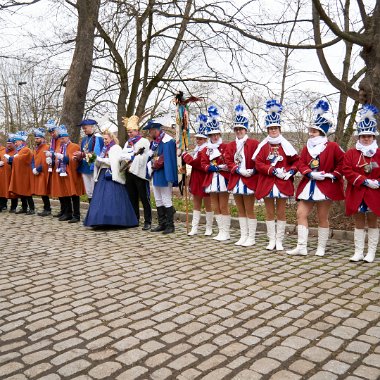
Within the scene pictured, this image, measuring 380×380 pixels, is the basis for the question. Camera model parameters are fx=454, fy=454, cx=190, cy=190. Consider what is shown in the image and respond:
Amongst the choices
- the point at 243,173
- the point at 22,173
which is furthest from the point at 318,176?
the point at 22,173

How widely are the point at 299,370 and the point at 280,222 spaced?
3.75 m

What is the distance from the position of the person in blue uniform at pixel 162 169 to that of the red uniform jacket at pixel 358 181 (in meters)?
3.01

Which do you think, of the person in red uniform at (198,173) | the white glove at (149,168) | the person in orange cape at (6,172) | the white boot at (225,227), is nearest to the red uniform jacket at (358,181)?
the white boot at (225,227)

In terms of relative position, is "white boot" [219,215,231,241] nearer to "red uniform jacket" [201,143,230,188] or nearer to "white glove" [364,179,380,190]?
"red uniform jacket" [201,143,230,188]

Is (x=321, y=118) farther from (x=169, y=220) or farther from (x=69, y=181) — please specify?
(x=69, y=181)

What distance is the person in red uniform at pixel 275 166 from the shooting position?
254 inches

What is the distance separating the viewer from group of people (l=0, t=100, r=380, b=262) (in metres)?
5.94

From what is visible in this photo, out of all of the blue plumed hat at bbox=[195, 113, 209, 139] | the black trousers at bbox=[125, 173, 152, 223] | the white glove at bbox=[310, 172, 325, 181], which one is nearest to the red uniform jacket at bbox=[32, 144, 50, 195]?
the black trousers at bbox=[125, 173, 152, 223]

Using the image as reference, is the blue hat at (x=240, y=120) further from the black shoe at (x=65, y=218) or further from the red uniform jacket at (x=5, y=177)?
the red uniform jacket at (x=5, y=177)

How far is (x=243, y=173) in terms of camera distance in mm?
→ 6812

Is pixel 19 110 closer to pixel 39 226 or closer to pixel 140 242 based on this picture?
pixel 39 226

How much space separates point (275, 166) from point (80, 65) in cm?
695

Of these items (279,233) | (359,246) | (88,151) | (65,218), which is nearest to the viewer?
(359,246)

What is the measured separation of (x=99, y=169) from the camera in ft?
28.1
